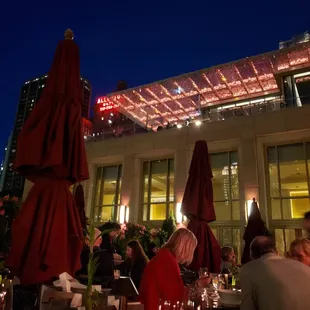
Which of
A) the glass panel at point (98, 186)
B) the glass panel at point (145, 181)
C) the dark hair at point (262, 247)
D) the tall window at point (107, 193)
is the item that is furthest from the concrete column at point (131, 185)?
the dark hair at point (262, 247)

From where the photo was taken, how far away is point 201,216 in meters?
6.65

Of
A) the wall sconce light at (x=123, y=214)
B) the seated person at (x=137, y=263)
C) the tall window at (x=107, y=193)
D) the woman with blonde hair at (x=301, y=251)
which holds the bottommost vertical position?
the seated person at (x=137, y=263)

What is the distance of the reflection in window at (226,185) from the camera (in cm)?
1438

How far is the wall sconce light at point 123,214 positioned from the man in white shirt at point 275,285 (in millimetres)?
12858

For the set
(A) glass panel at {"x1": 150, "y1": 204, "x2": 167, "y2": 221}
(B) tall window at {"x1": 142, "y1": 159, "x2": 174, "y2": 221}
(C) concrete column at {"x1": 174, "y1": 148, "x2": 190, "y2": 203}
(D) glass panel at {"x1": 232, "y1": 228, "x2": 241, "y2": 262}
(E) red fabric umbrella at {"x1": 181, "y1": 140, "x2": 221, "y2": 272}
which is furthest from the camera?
(B) tall window at {"x1": 142, "y1": 159, "x2": 174, "y2": 221}

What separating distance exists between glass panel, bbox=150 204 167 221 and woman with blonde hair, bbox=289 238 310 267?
11848 millimetres

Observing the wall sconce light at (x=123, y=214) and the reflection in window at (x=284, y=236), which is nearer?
the reflection in window at (x=284, y=236)

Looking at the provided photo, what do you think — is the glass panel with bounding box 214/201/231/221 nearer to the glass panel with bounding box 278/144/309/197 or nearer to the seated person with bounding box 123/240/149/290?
the glass panel with bounding box 278/144/309/197

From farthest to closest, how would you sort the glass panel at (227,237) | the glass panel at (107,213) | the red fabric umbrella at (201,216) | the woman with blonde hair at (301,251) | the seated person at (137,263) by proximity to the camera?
1. the glass panel at (107,213)
2. the glass panel at (227,237)
3. the red fabric umbrella at (201,216)
4. the seated person at (137,263)
5. the woman with blonde hair at (301,251)

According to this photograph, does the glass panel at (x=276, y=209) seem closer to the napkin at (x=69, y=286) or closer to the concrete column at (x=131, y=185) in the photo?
the concrete column at (x=131, y=185)

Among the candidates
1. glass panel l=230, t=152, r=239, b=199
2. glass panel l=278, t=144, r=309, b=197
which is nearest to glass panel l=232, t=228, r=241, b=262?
glass panel l=230, t=152, r=239, b=199

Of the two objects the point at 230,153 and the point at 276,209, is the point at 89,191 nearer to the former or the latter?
the point at 230,153

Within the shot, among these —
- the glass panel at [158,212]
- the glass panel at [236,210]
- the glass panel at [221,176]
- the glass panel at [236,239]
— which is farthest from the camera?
the glass panel at [158,212]

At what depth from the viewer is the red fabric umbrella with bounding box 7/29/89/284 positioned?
316cm
